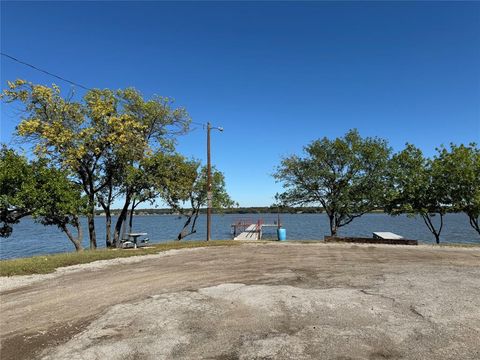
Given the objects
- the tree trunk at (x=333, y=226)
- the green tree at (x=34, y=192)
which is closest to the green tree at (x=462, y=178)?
the tree trunk at (x=333, y=226)

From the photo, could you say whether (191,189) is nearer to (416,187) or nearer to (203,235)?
(416,187)

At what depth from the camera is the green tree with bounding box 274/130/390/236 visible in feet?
87.9

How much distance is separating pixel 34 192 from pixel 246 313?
1490 cm

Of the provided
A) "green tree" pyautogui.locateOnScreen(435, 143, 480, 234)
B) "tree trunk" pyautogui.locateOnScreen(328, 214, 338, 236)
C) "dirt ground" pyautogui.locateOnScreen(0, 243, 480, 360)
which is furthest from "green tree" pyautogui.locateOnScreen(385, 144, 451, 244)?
"dirt ground" pyautogui.locateOnScreen(0, 243, 480, 360)

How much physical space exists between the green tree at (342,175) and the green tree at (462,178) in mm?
4044

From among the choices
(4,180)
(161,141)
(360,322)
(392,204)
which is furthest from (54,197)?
(392,204)

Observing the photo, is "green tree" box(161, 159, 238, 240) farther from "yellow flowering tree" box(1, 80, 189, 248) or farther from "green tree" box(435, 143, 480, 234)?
"green tree" box(435, 143, 480, 234)

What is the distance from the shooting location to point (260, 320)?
6.58m

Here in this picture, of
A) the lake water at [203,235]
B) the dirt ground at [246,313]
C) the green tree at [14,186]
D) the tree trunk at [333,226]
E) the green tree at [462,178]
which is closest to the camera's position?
the dirt ground at [246,313]

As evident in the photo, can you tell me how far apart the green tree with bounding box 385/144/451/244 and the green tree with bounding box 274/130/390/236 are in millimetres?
838

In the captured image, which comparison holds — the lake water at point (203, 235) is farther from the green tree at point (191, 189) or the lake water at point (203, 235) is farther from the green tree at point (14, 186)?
the green tree at point (14, 186)

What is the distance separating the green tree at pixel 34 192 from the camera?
17688 mm

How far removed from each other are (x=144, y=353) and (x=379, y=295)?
17.6 ft

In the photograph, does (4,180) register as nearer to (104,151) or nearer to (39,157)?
(39,157)
